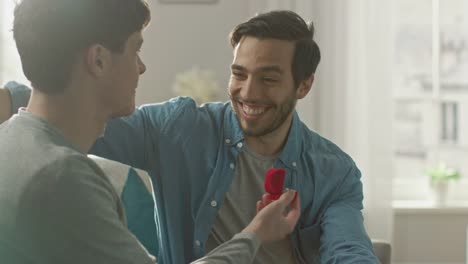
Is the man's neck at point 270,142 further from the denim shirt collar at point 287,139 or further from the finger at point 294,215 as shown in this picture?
the finger at point 294,215

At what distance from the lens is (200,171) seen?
2.08m

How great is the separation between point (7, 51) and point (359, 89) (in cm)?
185

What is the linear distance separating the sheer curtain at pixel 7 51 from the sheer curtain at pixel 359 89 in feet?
4.38

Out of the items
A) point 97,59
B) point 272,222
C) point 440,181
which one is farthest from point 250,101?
point 440,181

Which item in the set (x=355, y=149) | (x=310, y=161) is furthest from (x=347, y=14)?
(x=310, y=161)

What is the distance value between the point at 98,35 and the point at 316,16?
3.06 m

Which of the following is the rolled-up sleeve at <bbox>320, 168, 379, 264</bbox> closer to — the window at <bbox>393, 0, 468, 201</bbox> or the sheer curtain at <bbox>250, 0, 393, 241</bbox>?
the sheer curtain at <bbox>250, 0, 393, 241</bbox>

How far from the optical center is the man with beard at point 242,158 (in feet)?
6.61

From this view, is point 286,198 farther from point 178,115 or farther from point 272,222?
point 178,115

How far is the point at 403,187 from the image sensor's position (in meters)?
4.38

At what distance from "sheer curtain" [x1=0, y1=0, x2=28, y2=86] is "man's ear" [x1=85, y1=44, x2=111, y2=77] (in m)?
3.11

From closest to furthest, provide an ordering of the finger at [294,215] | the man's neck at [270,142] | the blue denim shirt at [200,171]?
1. the finger at [294,215]
2. the blue denim shirt at [200,171]
3. the man's neck at [270,142]

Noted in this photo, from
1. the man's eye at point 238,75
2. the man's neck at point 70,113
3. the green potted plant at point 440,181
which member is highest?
the man's neck at point 70,113

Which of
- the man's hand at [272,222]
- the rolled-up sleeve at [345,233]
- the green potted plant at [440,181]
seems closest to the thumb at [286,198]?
the man's hand at [272,222]
